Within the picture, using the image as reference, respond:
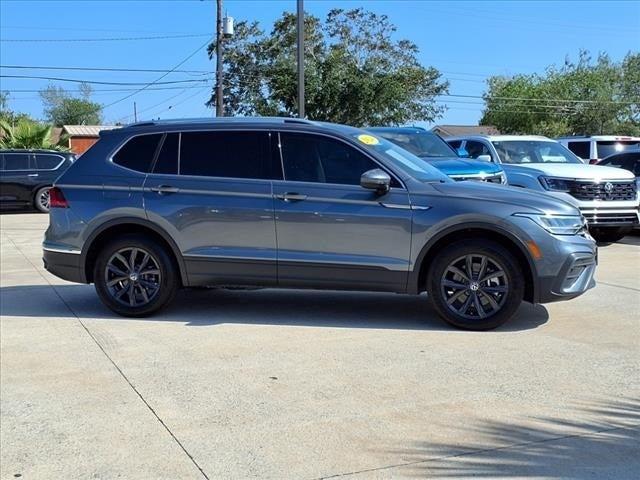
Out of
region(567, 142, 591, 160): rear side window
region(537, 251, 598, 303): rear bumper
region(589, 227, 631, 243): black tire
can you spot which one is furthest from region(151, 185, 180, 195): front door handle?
region(567, 142, 591, 160): rear side window

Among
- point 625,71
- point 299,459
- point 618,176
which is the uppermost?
point 625,71

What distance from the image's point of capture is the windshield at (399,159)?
20.1 feet

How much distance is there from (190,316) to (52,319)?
4.46 feet

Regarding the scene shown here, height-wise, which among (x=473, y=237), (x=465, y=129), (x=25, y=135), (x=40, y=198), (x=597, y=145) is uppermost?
(x=465, y=129)

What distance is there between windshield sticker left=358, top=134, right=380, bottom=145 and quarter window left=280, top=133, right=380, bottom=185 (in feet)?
0.50

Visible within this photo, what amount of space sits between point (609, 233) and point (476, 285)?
7147mm

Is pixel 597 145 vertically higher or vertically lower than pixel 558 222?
higher

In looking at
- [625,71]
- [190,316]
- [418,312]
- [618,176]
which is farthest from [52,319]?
[625,71]

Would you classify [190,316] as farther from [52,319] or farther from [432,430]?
[432,430]

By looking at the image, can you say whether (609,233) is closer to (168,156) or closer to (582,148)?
(582,148)

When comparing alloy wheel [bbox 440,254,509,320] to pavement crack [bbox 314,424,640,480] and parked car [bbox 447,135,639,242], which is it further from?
parked car [bbox 447,135,639,242]

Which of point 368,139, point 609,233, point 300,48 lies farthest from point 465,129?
point 368,139

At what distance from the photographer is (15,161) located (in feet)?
61.5

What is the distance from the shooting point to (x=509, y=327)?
6.04 metres
